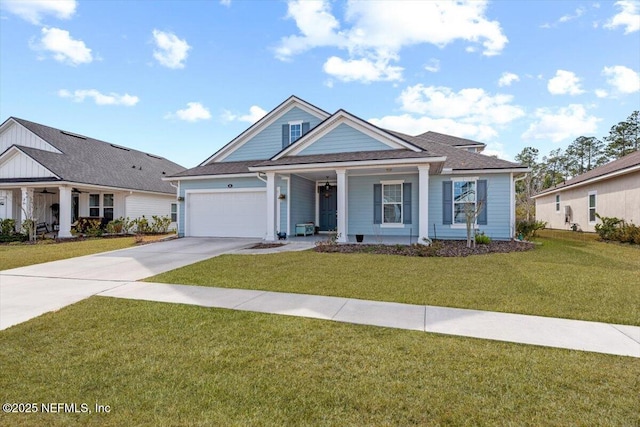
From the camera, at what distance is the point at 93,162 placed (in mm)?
19781

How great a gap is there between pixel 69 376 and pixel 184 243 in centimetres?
1098

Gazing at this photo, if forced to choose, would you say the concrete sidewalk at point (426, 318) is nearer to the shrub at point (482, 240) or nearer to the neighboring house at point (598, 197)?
the shrub at point (482, 240)

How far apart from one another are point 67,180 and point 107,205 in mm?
4017

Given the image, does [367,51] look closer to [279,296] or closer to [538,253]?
[538,253]

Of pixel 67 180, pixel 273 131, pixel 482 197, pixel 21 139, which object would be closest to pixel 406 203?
pixel 482 197

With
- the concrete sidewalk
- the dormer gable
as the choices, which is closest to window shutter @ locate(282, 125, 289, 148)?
the dormer gable

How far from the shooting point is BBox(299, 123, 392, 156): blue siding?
1283 centimetres

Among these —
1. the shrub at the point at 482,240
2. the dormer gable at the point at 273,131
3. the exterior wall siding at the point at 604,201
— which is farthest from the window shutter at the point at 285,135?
the exterior wall siding at the point at 604,201

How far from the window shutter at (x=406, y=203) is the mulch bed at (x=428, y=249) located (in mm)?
2826

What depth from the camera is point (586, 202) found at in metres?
19.2

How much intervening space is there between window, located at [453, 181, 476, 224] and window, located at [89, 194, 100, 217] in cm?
2037

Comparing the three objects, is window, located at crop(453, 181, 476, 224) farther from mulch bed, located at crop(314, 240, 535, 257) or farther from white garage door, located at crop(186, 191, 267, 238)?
white garage door, located at crop(186, 191, 267, 238)

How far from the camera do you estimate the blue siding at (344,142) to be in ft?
42.1

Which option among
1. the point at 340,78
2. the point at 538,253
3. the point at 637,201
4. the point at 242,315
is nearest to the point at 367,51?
the point at 340,78
